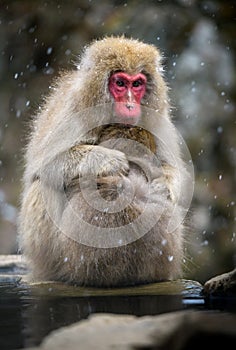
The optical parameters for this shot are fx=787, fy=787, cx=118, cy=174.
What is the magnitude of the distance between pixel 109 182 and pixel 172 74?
14.7 feet

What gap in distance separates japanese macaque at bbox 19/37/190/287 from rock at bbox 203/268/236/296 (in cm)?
55

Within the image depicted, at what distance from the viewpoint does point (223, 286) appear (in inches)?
144

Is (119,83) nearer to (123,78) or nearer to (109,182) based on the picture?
(123,78)

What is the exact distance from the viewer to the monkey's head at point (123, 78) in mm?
4234

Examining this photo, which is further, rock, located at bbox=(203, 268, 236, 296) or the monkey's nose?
the monkey's nose

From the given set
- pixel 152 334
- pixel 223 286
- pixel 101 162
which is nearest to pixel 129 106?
pixel 101 162

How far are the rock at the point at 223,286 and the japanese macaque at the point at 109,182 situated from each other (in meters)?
0.55

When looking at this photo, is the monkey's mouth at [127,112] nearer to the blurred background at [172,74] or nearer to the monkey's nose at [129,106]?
the monkey's nose at [129,106]

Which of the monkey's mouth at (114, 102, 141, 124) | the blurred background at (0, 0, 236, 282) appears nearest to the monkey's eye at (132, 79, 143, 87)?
the monkey's mouth at (114, 102, 141, 124)

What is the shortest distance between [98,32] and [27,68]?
913 millimetres

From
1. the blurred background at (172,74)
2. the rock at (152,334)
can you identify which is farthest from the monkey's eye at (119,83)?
the blurred background at (172,74)

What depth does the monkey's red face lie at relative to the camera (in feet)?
13.7

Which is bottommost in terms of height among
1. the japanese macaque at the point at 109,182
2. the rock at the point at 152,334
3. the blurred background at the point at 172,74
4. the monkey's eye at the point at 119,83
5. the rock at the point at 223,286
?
the rock at the point at 152,334

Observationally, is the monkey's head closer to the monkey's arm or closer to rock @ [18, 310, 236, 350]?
the monkey's arm
